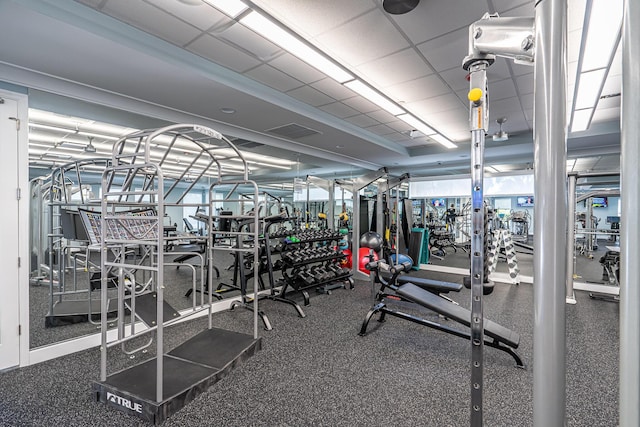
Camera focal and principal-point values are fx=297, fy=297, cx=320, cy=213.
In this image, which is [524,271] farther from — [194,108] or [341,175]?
[194,108]

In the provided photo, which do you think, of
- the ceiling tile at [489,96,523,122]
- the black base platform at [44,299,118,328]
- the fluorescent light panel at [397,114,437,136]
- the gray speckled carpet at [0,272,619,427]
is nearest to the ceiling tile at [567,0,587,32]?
the ceiling tile at [489,96,523,122]

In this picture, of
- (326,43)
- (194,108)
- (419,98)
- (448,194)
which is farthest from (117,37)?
(448,194)

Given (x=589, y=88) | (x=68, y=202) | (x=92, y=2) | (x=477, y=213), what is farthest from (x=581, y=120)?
(x=68, y=202)

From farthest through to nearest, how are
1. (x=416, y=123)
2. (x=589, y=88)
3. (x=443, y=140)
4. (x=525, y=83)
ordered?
(x=443, y=140) → (x=416, y=123) → (x=589, y=88) → (x=525, y=83)

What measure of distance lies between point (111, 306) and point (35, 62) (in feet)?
9.64

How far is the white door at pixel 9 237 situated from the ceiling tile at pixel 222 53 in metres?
1.79

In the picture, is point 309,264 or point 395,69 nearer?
point 395,69

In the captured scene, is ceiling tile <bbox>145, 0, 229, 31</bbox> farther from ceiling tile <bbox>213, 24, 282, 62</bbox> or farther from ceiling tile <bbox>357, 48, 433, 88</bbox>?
ceiling tile <bbox>357, 48, 433, 88</bbox>

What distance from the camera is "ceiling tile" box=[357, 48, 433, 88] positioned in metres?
3.29

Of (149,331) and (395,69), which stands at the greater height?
(395,69)

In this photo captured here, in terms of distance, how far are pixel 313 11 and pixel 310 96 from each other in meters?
1.74

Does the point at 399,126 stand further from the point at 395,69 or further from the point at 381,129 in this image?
the point at 395,69

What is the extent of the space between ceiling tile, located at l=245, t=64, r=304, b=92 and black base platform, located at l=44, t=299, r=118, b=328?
3.50 metres

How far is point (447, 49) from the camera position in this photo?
312 centimetres
